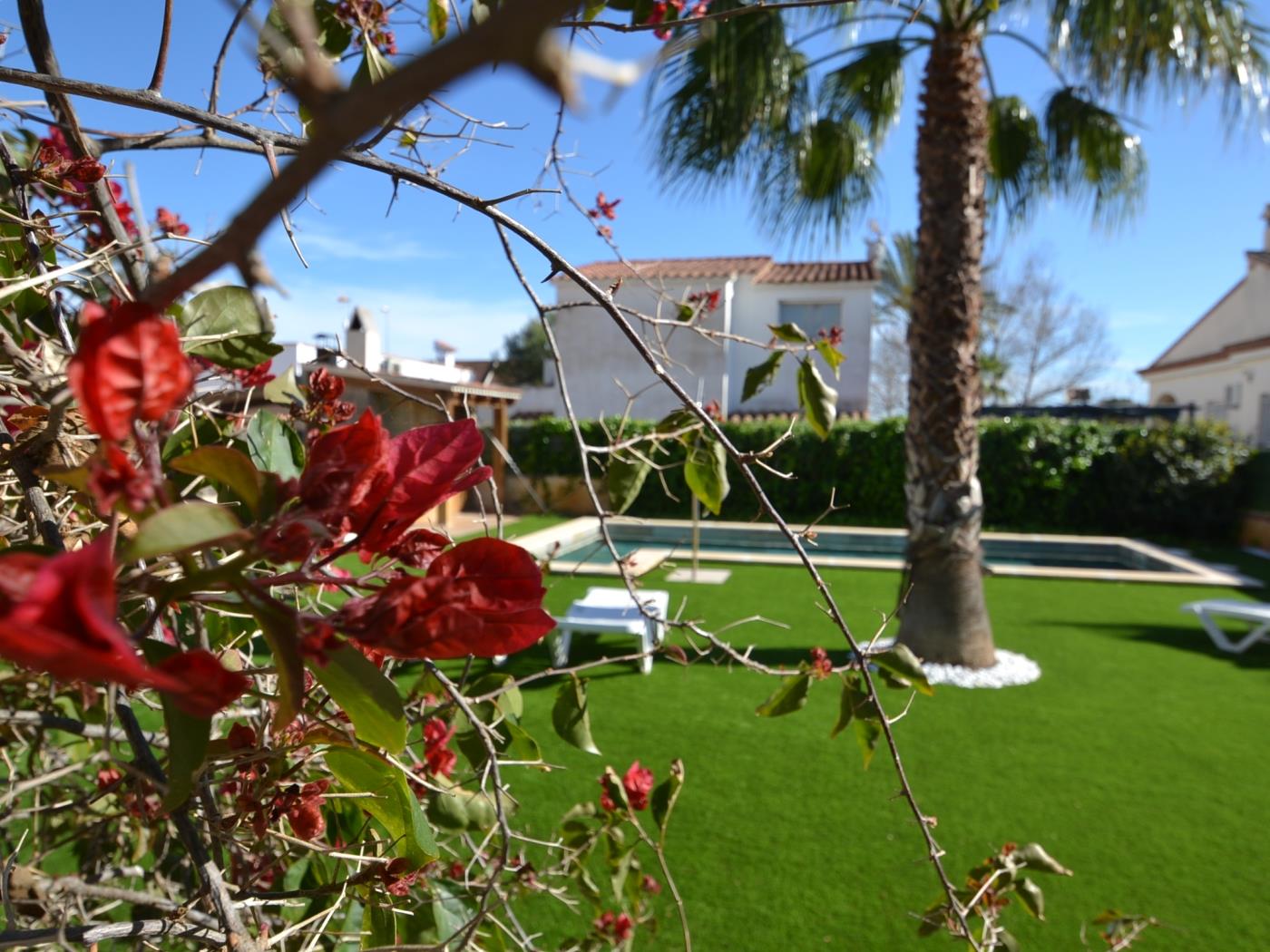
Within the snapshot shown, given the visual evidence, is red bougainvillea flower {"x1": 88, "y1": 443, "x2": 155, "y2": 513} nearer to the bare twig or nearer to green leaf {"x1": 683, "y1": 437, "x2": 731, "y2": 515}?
the bare twig

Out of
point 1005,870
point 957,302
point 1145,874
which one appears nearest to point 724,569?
point 957,302

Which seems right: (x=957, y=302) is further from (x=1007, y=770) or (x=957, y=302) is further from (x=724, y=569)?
(x=724, y=569)

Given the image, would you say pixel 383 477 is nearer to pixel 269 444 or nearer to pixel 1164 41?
pixel 269 444

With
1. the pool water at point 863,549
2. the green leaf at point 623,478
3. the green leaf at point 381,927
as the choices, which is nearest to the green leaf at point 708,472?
the green leaf at point 623,478

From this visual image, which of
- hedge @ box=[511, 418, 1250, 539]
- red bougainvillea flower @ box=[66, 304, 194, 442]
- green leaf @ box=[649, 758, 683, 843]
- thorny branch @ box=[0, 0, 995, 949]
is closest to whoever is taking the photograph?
thorny branch @ box=[0, 0, 995, 949]

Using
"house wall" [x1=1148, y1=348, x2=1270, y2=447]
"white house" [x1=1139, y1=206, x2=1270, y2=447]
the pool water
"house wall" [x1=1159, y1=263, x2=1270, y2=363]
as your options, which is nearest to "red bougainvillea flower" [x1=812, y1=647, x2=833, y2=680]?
the pool water

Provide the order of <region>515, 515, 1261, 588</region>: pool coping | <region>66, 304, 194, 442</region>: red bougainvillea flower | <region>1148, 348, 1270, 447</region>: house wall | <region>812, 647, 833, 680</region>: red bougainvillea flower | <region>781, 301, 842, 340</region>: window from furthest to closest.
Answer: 1. <region>781, 301, 842, 340</region>: window
2. <region>1148, 348, 1270, 447</region>: house wall
3. <region>515, 515, 1261, 588</region>: pool coping
4. <region>812, 647, 833, 680</region>: red bougainvillea flower
5. <region>66, 304, 194, 442</region>: red bougainvillea flower

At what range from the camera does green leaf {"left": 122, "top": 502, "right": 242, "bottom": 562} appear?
0.86 feet

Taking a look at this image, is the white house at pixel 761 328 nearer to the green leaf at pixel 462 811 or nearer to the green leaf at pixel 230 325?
the green leaf at pixel 462 811

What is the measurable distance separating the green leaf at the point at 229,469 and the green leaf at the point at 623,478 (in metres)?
0.80

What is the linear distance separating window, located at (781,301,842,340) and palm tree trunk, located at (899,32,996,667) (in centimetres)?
1272

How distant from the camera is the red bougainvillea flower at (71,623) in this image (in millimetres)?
208

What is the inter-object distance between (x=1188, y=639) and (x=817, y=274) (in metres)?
12.7

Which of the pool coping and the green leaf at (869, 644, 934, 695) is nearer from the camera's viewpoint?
the green leaf at (869, 644, 934, 695)
